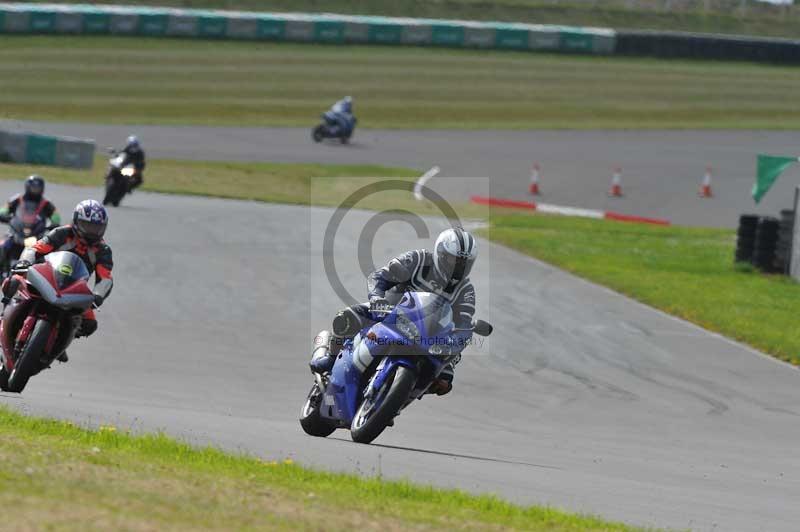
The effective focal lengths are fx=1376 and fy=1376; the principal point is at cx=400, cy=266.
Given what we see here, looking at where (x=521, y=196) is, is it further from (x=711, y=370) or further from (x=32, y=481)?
(x=32, y=481)

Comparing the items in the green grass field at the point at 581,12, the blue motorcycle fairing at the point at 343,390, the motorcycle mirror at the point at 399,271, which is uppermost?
the green grass field at the point at 581,12

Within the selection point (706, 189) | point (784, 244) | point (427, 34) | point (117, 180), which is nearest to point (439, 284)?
point (784, 244)

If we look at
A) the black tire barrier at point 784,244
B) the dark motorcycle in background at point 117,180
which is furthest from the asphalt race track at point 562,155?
the dark motorcycle in background at point 117,180

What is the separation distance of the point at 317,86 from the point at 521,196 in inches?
705

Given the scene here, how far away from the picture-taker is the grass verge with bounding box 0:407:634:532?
6156 millimetres

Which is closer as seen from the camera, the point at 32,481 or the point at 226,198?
the point at 32,481

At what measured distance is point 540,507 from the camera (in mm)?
7699

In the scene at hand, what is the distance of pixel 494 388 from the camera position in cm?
1457

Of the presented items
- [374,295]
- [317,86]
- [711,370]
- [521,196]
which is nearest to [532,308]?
[711,370]

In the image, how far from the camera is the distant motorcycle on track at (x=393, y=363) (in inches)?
381

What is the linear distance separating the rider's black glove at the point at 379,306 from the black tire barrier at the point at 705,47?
5383 centimetres

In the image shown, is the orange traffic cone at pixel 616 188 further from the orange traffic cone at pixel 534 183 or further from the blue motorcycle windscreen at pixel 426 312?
the blue motorcycle windscreen at pixel 426 312

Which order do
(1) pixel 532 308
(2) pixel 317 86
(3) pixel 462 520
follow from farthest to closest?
(2) pixel 317 86 < (1) pixel 532 308 < (3) pixel 462 520

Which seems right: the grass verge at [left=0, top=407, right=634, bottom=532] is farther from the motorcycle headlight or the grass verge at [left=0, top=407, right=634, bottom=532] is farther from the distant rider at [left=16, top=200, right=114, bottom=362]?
the distant rider at [left=16, top=200, right=114, bottom=362]
